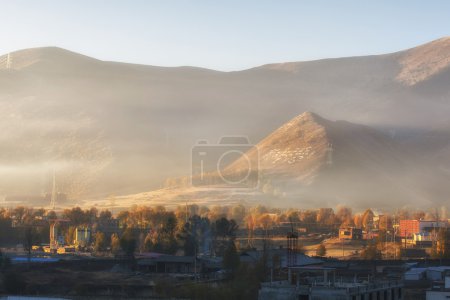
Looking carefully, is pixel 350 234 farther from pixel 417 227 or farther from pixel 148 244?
pixel 148 244

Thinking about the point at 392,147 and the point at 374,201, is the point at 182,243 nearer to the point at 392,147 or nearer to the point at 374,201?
the point at 374,201

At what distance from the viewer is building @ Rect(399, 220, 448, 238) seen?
89369 millimetres

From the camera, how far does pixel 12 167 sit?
196m

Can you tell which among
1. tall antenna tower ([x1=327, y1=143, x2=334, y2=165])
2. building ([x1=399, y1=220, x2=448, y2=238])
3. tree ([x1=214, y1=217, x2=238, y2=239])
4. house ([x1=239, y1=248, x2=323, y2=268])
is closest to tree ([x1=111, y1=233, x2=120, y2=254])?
tree ([x1=214, y1=217, x2=238, y2=239])

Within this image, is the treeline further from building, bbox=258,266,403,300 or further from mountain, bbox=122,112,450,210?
building, bbox=258,266,403,300

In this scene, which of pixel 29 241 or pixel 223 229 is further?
pixel 223 229

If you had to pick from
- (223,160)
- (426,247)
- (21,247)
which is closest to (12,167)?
(223,160)

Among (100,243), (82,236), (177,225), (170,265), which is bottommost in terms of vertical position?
(170,265)

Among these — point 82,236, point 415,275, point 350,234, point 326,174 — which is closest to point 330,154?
point 326,174

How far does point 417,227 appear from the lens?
9038cm

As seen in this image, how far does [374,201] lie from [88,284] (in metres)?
102

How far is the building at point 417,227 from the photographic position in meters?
89.4

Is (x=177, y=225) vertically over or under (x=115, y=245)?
over

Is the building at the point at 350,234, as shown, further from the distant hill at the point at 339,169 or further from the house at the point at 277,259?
the distant hill at the point at 339,169
